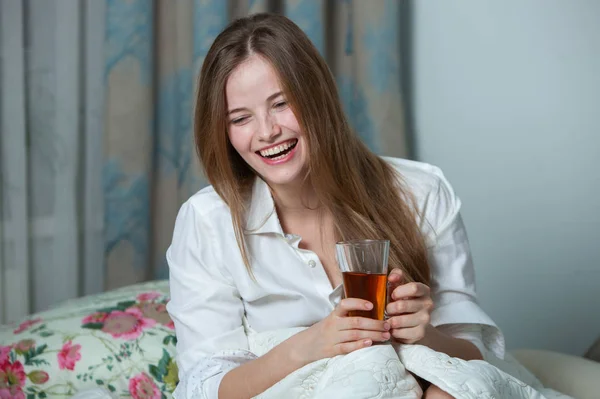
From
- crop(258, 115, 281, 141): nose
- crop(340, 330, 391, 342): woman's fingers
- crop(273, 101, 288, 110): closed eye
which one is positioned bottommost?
crop(340, 330, 391, 342): woman's fingers

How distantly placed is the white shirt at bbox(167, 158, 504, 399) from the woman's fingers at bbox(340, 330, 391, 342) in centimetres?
32

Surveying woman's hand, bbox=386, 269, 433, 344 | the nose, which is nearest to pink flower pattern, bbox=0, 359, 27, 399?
the nose

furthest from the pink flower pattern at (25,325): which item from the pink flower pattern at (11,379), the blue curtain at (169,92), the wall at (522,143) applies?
the wall at (522,143)

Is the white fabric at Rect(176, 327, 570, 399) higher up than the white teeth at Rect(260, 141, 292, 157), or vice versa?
the white teeth at Rect(260, 141, 292, 157)

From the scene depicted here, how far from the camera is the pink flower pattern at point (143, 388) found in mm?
1812

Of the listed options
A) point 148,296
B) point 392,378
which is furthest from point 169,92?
point 392,378

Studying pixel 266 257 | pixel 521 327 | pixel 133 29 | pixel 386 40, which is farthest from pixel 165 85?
pixel 521 327

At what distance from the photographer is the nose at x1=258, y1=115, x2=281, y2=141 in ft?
5.14

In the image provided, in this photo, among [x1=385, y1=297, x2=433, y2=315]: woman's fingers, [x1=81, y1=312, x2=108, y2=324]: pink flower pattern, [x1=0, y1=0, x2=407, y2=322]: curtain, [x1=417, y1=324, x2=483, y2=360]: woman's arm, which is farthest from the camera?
[x1=0, y1=0, x2=407, y2=322]: curtain

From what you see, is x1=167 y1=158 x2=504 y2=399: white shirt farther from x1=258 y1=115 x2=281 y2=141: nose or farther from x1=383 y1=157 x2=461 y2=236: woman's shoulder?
x1=258 y1=115 x2=281 y2=141: nose

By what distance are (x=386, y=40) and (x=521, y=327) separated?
1.21 m

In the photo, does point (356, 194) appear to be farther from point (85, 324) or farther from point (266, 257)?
point (85, 324)

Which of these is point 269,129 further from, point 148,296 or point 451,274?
point 148,296

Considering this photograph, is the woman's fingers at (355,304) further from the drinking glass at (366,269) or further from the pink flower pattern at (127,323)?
the pink flower pattern at (127,323)
